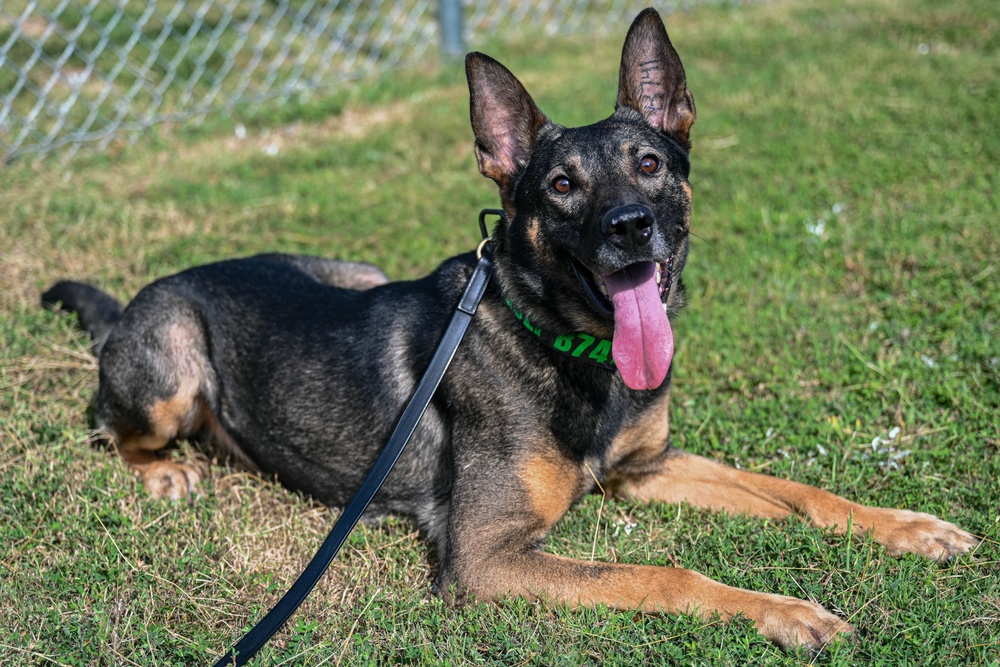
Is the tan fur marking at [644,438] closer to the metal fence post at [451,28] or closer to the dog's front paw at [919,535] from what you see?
the dog's front paw at [919,535]

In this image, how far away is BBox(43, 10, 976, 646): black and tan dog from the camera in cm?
337

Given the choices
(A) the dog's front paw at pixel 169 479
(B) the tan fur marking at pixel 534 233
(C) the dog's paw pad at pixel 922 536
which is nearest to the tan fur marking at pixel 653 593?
(C) the dog's paw pad at pixel 922 536

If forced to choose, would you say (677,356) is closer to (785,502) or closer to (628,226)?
(785,502)

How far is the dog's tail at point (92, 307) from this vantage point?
5273 millimetres

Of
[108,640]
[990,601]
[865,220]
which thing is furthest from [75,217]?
[990,601]

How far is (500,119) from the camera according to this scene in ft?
12.4

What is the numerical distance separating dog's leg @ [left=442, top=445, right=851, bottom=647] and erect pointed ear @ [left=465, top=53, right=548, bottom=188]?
48.8 inches

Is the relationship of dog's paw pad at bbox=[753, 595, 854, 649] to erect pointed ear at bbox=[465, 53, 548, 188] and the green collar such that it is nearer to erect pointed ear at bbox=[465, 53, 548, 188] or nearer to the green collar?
the green collar

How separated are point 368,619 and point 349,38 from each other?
345 inches

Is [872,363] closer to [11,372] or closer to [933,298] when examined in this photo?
[933,298]

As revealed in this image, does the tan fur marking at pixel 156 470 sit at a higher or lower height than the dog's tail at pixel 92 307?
lower

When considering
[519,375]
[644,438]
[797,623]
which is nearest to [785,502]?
[644,438]

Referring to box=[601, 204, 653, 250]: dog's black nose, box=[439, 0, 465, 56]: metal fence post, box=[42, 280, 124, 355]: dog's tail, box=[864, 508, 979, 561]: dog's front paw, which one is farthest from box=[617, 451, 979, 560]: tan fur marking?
box=[439, 0, 465, 56]: metal fence post

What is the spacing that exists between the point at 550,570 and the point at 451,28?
805 centimetres
